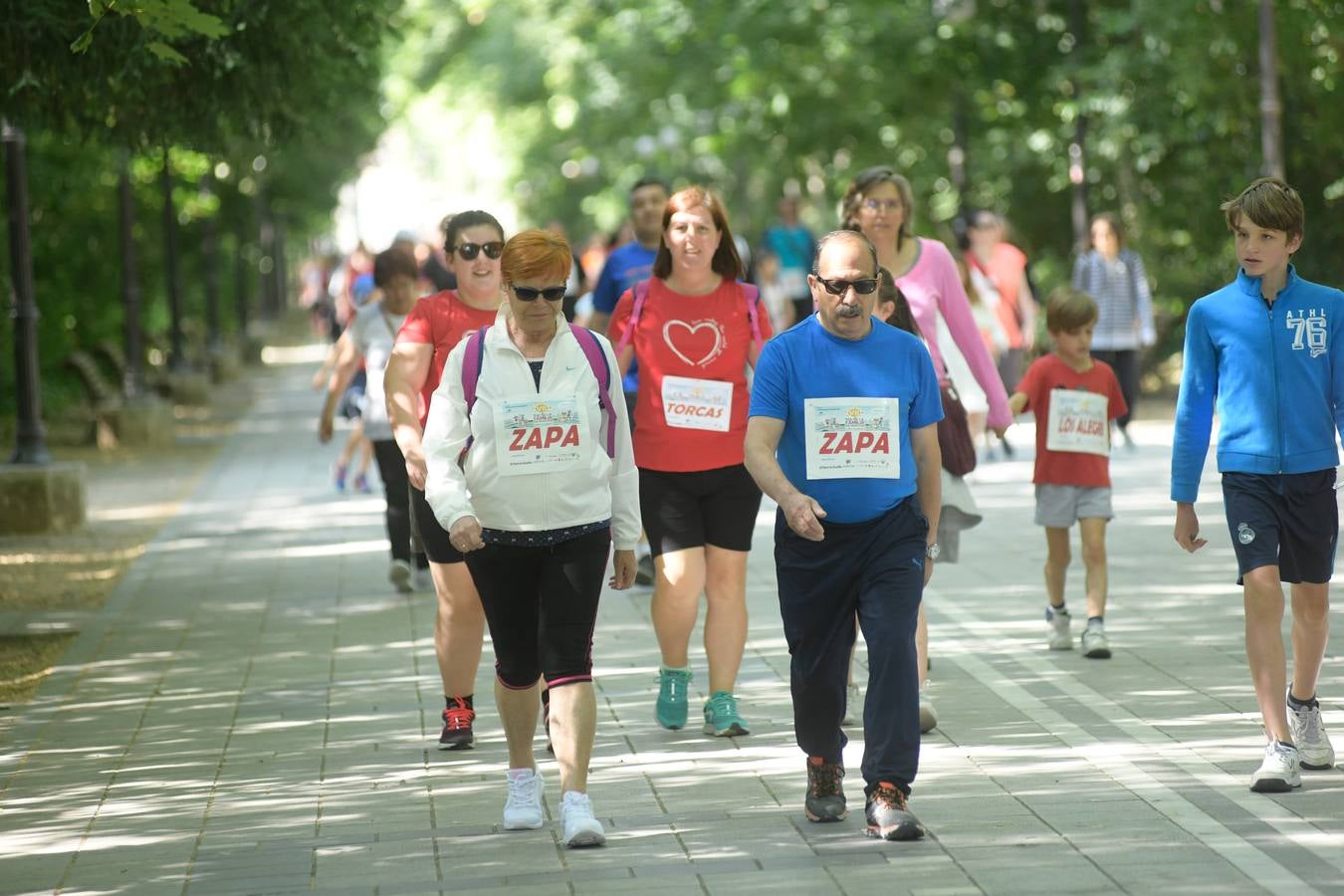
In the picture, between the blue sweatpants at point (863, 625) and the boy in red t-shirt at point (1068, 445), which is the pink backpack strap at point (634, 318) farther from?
the boy in red t-shirt at point (1068, 445)

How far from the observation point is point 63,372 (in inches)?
931

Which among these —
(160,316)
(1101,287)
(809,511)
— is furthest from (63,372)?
(809,511)

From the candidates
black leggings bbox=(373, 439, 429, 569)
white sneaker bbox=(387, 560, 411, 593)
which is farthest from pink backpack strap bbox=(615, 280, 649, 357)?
white sneaker bbox=(387, 560, 411, 593)

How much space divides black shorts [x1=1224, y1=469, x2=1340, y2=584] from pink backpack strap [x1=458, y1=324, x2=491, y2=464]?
2279 mm

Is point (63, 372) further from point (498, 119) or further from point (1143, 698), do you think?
point (498, 119)

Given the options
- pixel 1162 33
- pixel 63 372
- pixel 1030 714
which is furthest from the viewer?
pixel 63 372

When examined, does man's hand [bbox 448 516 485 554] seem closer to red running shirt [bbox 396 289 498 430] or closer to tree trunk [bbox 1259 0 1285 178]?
red running shirt [bbox 396 289 498 430]

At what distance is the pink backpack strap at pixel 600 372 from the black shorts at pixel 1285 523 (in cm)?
187

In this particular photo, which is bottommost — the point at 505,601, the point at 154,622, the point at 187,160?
the point at 154,622

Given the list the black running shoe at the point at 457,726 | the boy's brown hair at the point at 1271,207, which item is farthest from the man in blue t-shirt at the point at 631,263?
the boy's brown hair at the point at 1271,207

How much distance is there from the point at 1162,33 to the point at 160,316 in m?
17.5

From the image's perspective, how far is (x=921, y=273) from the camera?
25.6 ft

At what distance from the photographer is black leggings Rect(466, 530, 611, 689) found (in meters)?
6.05

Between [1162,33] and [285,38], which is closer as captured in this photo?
[285,38]
